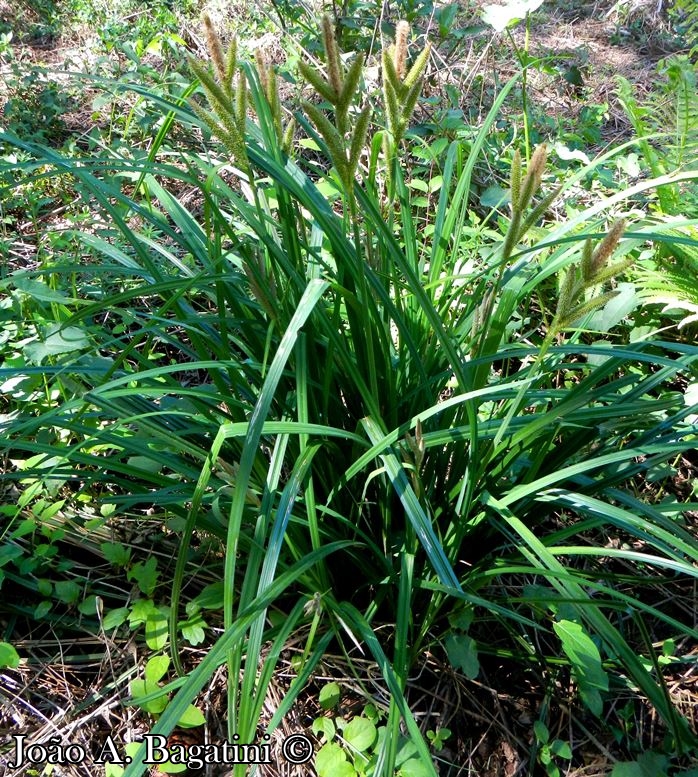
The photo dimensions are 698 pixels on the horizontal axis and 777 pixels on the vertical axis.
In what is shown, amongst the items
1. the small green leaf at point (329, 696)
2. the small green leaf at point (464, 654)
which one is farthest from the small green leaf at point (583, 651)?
the small green leaf at point (329, 696)

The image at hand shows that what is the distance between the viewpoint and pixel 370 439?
4.02 ft

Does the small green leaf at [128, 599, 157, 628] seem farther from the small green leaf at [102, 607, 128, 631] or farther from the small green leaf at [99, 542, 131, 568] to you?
the small green leaf at [99, 542, 131, 568]

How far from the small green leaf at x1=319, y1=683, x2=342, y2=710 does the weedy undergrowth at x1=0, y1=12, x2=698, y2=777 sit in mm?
76

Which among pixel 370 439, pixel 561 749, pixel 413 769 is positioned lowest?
pixel 561 749

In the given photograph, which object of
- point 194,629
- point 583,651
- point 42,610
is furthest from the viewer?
point 42,610

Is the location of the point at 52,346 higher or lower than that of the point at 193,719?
higher

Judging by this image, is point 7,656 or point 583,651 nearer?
point 583,651

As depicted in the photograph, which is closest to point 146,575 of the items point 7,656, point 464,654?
point 7,656

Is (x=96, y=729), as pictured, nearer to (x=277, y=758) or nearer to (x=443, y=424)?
(x=277, y=758)

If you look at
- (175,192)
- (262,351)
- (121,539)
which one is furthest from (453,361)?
(175,192)

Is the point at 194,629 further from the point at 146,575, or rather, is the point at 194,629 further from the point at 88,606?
the point at 88,606

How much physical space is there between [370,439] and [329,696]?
0.54 m

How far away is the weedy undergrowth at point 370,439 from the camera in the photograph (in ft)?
3.22

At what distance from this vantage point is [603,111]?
3.25 m
